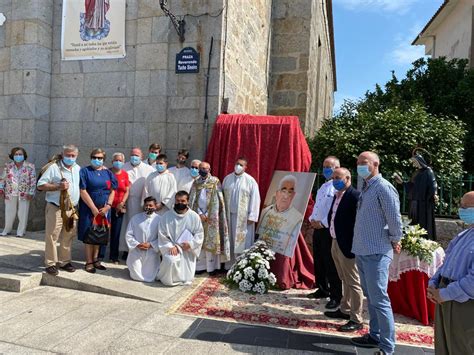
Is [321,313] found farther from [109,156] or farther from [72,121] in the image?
[72,121]

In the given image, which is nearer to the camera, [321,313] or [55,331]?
[55,331]

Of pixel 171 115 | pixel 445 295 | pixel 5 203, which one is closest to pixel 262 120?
pixel 171 115

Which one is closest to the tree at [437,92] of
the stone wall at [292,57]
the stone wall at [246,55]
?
the stone wall at [292,57]

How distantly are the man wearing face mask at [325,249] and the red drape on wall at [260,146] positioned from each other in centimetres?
77

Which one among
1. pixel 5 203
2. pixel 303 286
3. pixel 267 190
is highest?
pixel 267 190

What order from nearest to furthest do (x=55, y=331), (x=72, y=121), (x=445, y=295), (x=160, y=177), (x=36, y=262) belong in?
(x=445, y=295) → (x=55, y=331) → (x=36, y=262) → (x=160, y=177) → (x=72, y=121)

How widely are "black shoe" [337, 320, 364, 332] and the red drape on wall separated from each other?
6.03ft

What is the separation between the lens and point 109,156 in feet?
24.2

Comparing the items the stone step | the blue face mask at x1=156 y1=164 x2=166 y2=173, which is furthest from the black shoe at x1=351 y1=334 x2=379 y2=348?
the stone step

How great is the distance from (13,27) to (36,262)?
15.9 feet

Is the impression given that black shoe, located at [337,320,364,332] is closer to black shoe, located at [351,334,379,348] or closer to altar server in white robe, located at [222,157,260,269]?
black shoe, located at [351,334,379,348]

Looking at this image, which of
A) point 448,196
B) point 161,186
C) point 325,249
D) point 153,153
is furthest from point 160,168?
point 448,196

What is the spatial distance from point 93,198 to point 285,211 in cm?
270

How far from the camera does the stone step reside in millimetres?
4883
